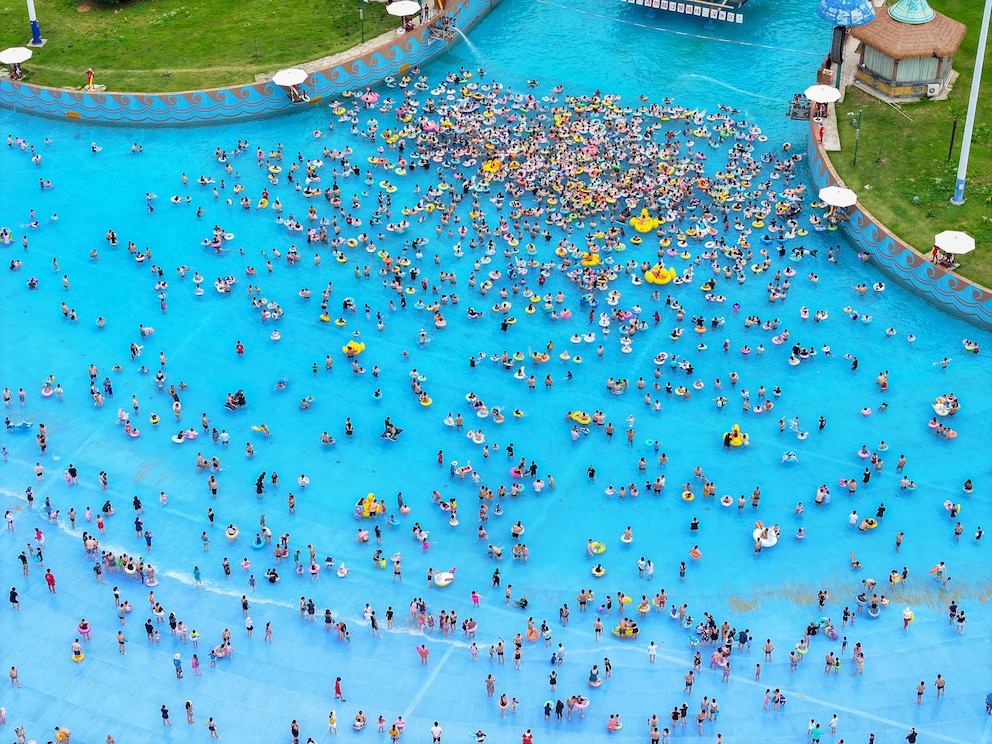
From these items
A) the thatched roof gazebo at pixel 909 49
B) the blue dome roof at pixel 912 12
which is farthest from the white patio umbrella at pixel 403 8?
the blue dome roof at pixel 912 12

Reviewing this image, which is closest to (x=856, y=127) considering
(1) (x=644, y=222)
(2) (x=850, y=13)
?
(2) (x=850, y=13)

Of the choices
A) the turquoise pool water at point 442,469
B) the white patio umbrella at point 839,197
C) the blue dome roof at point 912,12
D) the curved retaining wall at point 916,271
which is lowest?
the turquoise pool water at point 442,469

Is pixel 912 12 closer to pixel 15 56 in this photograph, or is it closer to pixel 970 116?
pixel 970 116

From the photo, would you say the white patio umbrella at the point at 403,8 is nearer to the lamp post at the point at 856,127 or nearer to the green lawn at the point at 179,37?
the green lawn at the point at 179,37

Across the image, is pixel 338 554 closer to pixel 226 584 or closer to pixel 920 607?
pixel 226 584

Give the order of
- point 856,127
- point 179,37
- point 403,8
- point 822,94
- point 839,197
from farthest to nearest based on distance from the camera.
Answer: point 179,37
point 403,8
point 856,127
point 822,94
point 839,197

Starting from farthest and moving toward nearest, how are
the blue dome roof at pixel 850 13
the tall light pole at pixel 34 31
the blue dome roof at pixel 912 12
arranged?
the tall light pole at pixel 34 31 → the blue dome roof at pixel 912 12 → the blue dome roof at pixel 850 13
